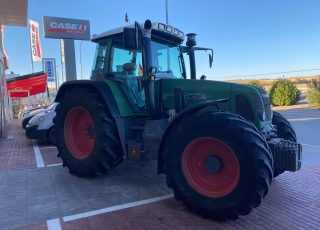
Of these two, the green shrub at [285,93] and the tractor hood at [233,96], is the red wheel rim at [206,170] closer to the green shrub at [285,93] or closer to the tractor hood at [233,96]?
the tractor hood at [233,96]

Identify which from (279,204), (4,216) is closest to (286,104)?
(279,204)

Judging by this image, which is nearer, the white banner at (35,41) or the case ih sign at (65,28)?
the case ih sign at (65,28)

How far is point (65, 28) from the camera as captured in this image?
15.3 meters

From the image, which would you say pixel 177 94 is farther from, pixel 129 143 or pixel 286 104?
pixel 286 104

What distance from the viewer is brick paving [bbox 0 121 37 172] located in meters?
5.86

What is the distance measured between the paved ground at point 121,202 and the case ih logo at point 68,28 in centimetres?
1146

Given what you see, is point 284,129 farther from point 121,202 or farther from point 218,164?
point 121,202

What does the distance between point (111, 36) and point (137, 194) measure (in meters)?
2.87

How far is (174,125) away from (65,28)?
14.0m

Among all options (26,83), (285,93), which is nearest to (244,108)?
(26,83)

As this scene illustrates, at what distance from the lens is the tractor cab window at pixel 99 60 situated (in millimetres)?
5094

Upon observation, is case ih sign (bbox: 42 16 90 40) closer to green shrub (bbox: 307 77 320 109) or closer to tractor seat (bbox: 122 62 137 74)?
tractor seat (bbox: 122 62 137 74)

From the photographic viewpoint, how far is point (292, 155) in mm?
3252

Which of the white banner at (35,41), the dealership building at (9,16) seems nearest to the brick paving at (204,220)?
the dealership building at (9,16)
